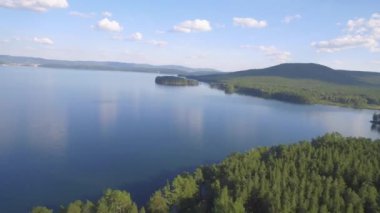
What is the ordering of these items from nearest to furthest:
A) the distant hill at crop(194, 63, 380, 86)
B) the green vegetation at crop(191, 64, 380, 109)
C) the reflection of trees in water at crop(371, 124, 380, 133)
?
the reflection of trees in water at crop(371, 124, 380, 133) < the green vegetation at crop(191, 64, 380, 109) < the distant hill at crop(194, 63, 380, 86)

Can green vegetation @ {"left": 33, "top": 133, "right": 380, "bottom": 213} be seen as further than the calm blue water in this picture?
No

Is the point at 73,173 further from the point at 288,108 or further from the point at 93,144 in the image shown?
the point at 288,108

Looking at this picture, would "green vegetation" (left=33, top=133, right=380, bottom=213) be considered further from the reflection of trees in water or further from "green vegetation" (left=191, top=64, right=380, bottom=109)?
"green vegetation" (left=191, top=64, right=380, bottom=109)

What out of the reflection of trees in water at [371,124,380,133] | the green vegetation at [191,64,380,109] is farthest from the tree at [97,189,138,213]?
the green vegetation at [191,64,380,109]

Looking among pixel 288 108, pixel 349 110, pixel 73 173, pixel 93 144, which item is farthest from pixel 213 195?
pixel 349 110

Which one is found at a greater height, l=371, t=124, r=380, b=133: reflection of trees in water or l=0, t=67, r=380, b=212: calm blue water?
l=371, t=124, r=380, b=133: reflection of trees in water

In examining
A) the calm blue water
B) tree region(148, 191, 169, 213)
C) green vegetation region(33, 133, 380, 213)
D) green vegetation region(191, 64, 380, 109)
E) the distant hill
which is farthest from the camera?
the distant hill

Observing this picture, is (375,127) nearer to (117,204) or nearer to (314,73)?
(117,204)

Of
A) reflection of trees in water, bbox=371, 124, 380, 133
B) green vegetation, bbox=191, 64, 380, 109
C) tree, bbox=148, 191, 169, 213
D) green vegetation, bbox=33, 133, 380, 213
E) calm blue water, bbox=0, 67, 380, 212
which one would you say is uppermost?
green vegetation, bbox=191, 64, 380, 109
